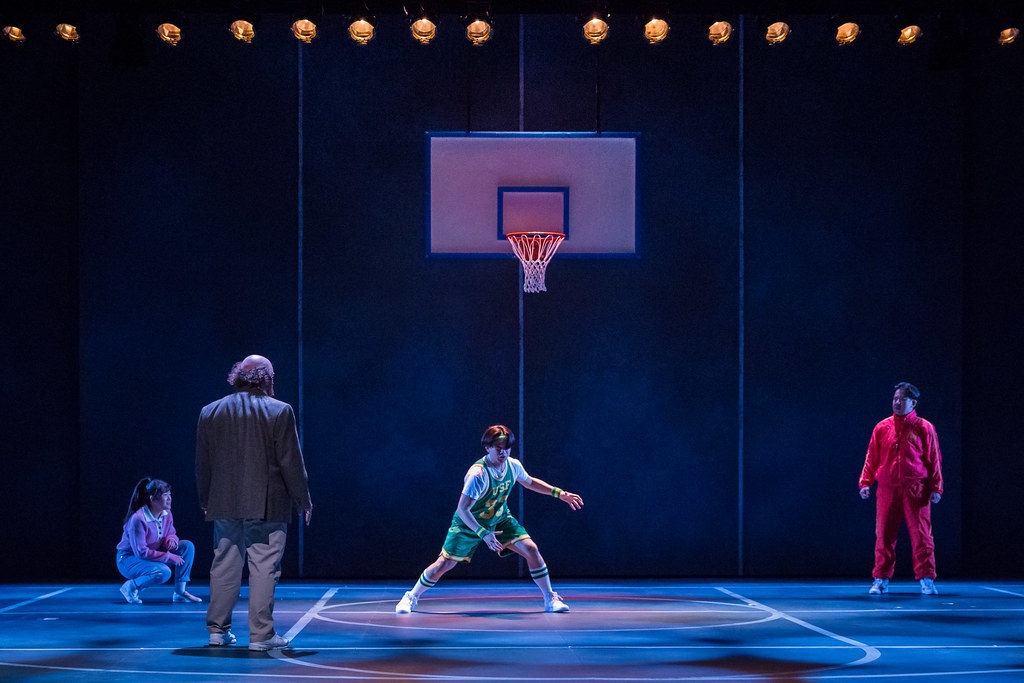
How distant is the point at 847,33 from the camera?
10445mm

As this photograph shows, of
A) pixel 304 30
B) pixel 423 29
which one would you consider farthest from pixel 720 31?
pixel 304 30

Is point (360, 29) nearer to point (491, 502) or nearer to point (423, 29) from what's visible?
point (423, 29)

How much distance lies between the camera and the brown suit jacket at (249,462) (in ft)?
22.6

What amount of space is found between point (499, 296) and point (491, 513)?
3.27 meters

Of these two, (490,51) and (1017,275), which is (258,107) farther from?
(1017,275)

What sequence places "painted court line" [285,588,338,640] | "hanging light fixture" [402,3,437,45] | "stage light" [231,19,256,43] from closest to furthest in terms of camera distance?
"painted court line" [285,588,338,640], "hanging light fixture" [402,3,437,45], "stage light" [231,19,256,43]

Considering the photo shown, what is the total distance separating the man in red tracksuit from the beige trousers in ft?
18.4

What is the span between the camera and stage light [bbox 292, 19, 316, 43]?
10280mm

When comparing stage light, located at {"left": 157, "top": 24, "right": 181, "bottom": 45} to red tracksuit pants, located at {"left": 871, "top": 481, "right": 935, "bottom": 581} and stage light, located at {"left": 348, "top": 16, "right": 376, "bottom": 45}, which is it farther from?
red tracksuit pants, located at {"left": 871, "top": 481, "right": 935, "bottom": 581}

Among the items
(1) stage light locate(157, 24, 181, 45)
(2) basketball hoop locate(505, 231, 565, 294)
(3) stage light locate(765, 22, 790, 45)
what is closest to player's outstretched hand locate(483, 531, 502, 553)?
(2) basketball hoop locate(505, 231, 565, 294)

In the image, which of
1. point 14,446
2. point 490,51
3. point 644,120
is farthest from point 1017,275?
point 14,446

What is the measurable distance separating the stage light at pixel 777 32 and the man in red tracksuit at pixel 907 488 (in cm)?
334

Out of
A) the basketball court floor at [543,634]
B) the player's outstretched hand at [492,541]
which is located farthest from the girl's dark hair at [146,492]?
the player's outstretched hand at [492,541]

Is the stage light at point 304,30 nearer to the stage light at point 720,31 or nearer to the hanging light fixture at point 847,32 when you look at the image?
the stage light at point 720,31
